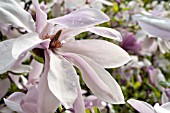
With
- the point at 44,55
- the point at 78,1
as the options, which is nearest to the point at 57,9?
the point at 78,1

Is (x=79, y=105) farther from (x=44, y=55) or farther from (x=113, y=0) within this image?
(x=113, y=0)

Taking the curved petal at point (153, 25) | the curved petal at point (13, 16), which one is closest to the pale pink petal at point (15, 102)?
the curved petal at point (13, 16)

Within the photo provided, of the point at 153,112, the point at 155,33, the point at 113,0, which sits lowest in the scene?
the point at 113,0

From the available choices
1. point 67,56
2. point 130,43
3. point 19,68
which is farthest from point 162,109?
point 130,43

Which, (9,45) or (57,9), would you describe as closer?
(9,45)

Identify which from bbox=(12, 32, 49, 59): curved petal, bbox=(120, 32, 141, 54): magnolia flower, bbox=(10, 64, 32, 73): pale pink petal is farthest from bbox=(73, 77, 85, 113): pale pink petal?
bbox=(120, 32, 141, 54): magnolia flower

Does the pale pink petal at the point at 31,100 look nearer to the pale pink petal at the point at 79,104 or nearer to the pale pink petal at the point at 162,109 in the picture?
the pale pink petal at the point at 79,104

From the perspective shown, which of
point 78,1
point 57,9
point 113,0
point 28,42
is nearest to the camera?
point 28,42
